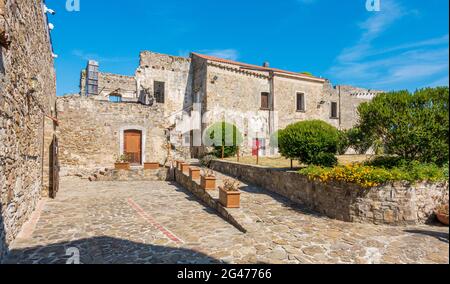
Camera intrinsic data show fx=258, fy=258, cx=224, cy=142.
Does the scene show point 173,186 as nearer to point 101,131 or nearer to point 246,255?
point 101,131

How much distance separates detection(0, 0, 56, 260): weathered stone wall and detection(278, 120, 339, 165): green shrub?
781 centimetres

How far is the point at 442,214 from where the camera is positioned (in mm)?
6277

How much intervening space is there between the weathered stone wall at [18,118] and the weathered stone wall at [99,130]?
777 cm

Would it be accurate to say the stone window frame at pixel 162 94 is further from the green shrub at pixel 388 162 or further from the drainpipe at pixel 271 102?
the green shrub at pixel 388 162

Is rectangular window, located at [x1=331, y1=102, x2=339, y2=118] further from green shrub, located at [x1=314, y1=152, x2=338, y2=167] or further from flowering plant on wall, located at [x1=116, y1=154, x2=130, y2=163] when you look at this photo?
flowering plant on wall, located at [x1=116, y1=154, x2=130, y2=163]

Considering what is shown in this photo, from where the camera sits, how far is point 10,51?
462 centimetres

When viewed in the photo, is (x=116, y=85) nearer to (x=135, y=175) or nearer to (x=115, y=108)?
(x=115, y=108)

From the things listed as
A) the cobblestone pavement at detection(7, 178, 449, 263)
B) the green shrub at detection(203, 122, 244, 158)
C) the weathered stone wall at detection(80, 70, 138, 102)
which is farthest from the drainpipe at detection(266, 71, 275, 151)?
the cobblestone pavement at detection(7, 178, 449, 263)

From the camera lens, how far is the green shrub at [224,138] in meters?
16.5

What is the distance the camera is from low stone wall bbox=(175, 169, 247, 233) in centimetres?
677

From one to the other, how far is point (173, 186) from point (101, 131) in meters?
6.42

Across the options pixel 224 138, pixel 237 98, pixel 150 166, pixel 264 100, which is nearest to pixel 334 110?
pixel 264 100

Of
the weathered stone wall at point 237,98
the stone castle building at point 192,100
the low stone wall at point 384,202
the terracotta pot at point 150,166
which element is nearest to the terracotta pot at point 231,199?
the low stone wall at point 384,202

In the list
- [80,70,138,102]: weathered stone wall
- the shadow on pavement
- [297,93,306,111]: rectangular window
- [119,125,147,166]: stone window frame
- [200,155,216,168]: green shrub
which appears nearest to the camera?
the shadow on pavement
